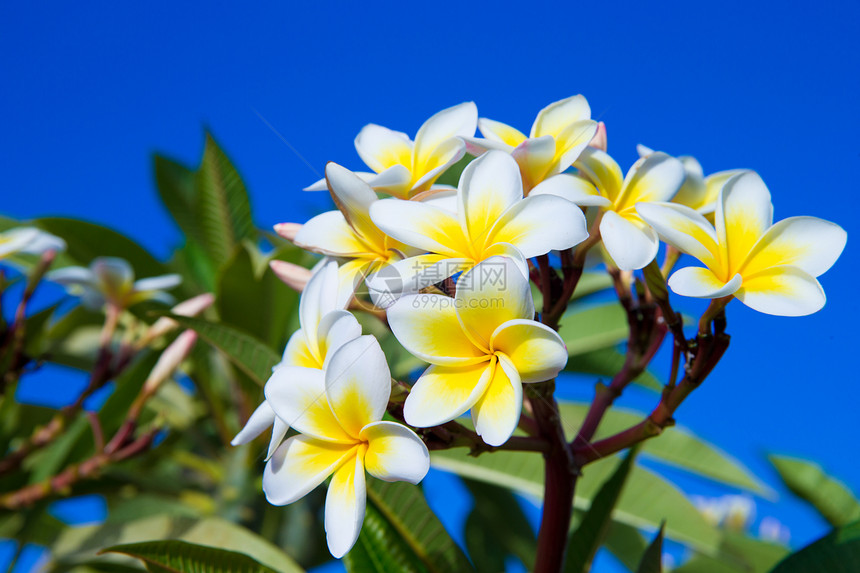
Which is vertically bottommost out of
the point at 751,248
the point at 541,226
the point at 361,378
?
the point at 361,378

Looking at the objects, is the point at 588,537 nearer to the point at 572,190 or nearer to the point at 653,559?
the point at 653,559

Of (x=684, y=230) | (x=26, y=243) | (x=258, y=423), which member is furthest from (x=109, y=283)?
(x=684, y=230)

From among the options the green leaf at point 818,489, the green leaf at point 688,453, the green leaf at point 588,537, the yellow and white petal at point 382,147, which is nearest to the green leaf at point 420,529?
the green leaf at point 588,537

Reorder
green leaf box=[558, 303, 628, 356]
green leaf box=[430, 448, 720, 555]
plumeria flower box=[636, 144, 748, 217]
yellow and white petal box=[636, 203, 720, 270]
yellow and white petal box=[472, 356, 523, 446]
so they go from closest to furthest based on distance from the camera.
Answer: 1. yellow and white petal box=[472, 356, 523, 446]
2. yellow and white petal box=[636, 203, 720, 270]
3. plumeria flower box=[636, 144, 748, 217]
4. green leaf box=[430, 448, 720, 555]
5. green leaf box=[558, 303, 628, 356]

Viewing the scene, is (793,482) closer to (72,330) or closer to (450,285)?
(450,285)

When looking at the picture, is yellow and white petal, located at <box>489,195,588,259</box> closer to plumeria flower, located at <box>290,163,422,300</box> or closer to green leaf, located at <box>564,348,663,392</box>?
plumeria flower, located at <box>290,163,422,300</box>

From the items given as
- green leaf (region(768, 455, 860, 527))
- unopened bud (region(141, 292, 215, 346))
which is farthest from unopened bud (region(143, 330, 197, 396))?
green leaf (region(768, 455, 860, 527))
